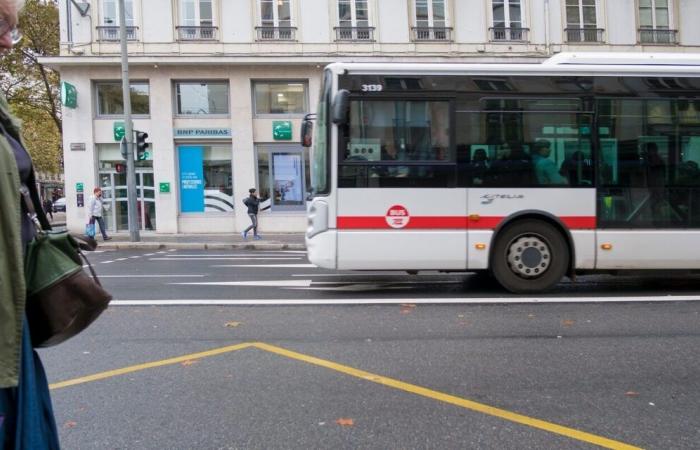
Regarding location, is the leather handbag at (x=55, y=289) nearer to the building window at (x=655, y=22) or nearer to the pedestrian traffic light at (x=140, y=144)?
the pedestrian traffic light at (x=140, y=144)

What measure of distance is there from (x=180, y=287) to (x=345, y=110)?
3.86 m

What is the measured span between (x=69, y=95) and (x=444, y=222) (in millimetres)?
18067

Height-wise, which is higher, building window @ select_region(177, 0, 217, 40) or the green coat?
building window @ select_region(177, 0, 217, 40)

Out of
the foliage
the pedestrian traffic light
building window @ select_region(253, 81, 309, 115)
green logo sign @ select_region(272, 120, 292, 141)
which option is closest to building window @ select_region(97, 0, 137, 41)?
building window @ select_region(253, 81, 309, 115)

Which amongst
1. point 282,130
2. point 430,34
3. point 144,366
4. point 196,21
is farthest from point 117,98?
point 144,366

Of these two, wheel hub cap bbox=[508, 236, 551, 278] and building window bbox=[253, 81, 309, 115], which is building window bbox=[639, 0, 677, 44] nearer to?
building window bbox=[253, 81, 309, 115]

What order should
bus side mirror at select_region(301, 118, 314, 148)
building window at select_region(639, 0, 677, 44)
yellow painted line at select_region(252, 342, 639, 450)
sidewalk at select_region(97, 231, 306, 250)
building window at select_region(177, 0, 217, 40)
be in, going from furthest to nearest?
building window at select_region(639, 0, 677, 44) < building window at select_region(177, 0, 217, 40) < sidewalk at select_region(97, 231, 306, 250) < bus side mirror at select_region(301, 118, 314, 148) < yellow painted line at select_region(252, 342, 639, 450)

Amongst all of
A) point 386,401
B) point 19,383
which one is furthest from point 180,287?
point 19,383

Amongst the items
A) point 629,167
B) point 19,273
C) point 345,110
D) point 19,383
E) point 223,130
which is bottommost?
point 19,383

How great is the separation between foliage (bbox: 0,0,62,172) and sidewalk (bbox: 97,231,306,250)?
31.1 feet

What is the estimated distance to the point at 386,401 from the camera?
388 cm

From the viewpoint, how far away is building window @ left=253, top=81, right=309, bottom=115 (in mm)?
21969

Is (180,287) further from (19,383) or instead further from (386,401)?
(19,383)

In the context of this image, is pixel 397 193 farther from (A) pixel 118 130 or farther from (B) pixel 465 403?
(A) pixel 118 130
